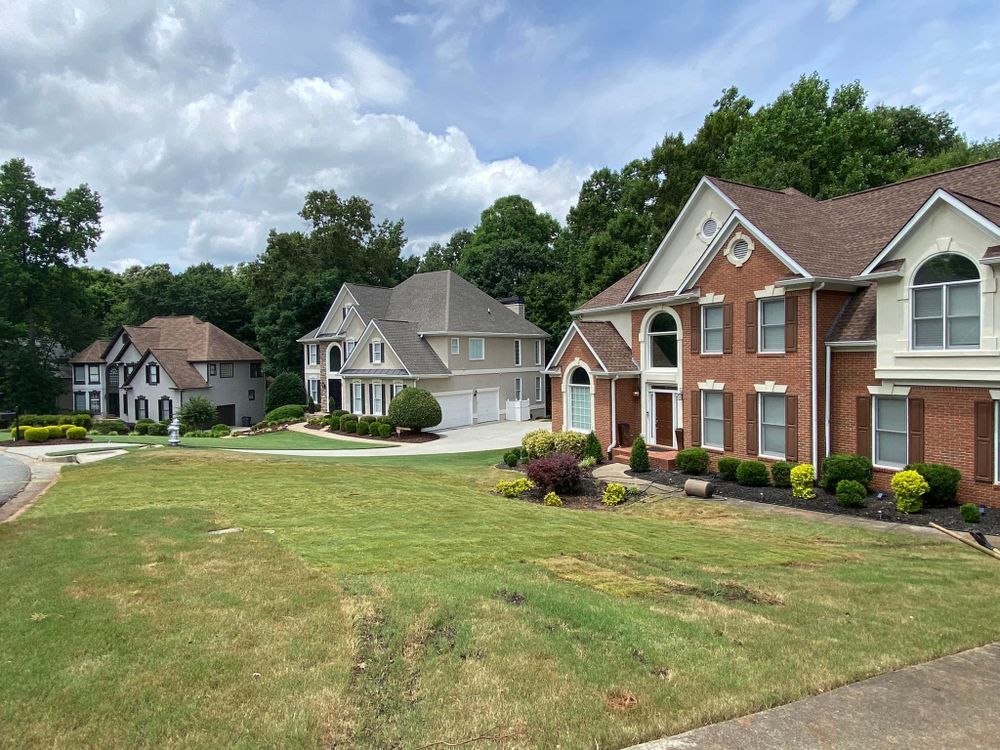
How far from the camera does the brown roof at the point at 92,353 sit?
5203 cm

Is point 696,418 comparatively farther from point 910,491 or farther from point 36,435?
point 36,435

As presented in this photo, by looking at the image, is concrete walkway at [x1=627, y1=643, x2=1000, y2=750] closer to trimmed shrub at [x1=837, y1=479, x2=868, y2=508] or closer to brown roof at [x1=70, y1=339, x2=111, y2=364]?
trimmed shrub at [x1=837, y1=479, x2=868, y2=508]

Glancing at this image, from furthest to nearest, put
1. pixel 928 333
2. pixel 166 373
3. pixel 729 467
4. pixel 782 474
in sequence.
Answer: pixel 166 373
pixel 729 467
pixel 782 474
pixel 928 333

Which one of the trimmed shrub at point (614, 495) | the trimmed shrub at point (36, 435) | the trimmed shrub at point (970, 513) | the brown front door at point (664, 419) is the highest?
the brown front door at point (664, 419)

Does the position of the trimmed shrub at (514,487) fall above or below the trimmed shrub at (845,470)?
below

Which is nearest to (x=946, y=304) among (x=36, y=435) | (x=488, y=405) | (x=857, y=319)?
(x=857, y=319)

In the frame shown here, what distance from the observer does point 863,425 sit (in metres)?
15.4

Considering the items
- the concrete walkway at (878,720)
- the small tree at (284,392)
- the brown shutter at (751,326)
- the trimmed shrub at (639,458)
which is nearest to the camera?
the concrete walkway at (878,720)

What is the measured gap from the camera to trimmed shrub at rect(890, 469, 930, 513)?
13.3 metres

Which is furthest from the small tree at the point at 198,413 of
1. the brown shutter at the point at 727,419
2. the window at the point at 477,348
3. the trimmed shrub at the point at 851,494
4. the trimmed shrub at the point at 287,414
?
the trimmed shrub at the point at 851,494

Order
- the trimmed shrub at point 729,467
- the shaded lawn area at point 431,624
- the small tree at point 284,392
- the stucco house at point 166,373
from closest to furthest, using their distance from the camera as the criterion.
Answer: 1. the shaded lawn area at point 431,624
2. the trimmed shrub at point 729,467
3. the small tree at point 284,392
4. the stucco house at point 166,373

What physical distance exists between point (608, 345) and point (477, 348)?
1689 centimetres

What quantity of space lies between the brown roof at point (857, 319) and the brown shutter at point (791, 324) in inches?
30.8

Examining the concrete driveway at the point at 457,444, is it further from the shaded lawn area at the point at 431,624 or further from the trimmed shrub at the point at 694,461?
the shaded lawn area at the point at 431,624
